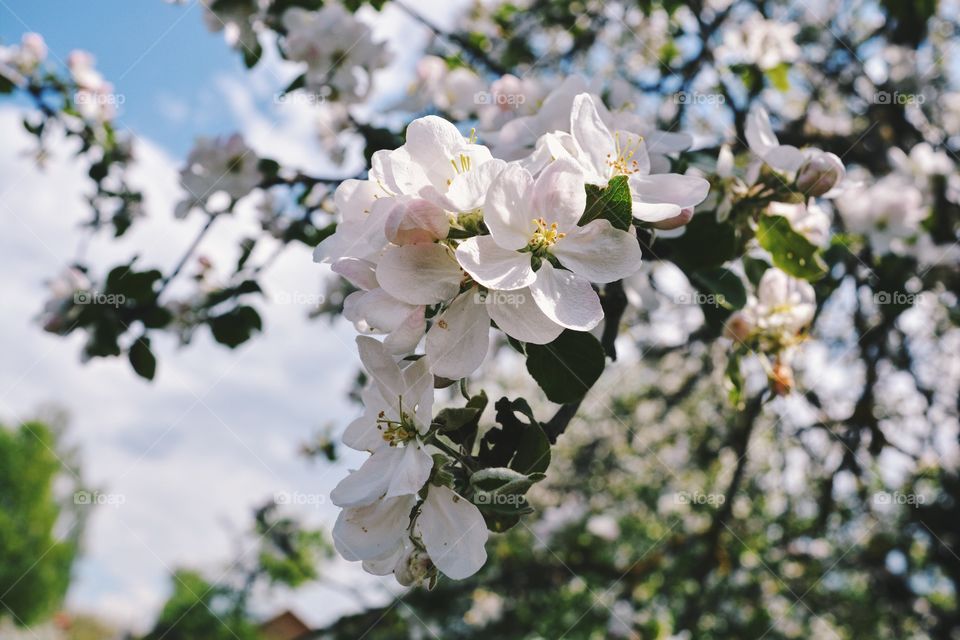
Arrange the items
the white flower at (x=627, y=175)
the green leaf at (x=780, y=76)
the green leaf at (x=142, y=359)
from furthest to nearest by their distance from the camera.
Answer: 1. the green leaf at (x=780, y=76)
2. the green leaf at (x=142, y=359)
3. the white flower at (x=627, y=175)

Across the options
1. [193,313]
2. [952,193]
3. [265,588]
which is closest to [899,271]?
[952,193]

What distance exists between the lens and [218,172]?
1.83 metres

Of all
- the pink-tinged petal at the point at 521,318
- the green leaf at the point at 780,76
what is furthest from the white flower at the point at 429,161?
the green leaf at the point at 780,76

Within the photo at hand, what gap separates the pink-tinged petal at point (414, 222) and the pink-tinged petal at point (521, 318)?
0.31 ft

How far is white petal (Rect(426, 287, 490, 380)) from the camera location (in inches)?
29.0

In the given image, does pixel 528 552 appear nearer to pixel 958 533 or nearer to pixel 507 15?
pixel 958 533

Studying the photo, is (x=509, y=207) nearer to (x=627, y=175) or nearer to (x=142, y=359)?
(x=627, y=175)

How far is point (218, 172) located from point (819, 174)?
1447mm

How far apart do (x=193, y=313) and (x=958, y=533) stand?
3063mm

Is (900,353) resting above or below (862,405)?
below

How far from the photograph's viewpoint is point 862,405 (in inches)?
94.5

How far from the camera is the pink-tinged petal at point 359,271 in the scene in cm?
75

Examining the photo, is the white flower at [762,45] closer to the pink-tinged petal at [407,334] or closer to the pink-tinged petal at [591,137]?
the pink-tinged petal at [591,137]

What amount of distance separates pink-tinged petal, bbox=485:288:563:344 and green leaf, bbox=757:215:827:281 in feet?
1.84
